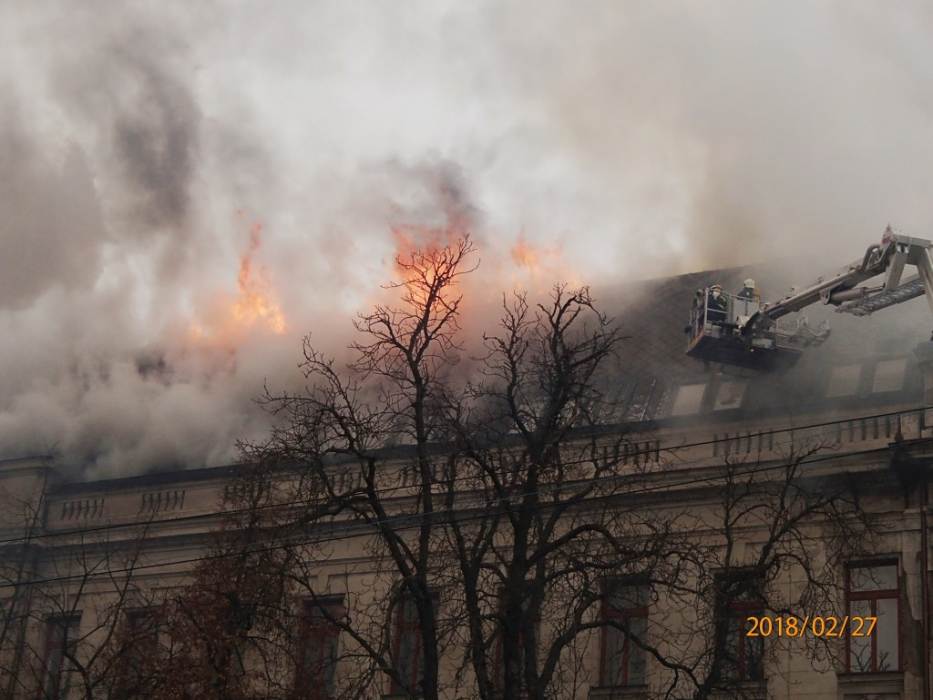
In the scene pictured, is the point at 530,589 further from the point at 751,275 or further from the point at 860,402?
the point at 751,275

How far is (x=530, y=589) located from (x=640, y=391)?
1315 centimetres

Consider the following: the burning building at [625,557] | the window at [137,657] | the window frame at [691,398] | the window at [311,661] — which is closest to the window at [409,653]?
the burning building at [625,557]

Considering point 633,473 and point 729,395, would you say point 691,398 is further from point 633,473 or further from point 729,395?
point 633,473

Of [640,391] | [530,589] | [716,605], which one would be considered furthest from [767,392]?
[530,589]

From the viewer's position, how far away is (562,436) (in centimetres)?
2508

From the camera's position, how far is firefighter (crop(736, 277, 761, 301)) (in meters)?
36.6

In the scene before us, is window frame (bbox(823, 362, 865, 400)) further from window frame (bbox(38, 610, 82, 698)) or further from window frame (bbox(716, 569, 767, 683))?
window frame (bbox(38, 610, 82, 698))

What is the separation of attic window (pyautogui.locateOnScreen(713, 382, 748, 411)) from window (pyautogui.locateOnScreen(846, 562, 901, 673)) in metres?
5.74

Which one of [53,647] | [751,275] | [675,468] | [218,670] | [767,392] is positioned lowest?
[218,670]

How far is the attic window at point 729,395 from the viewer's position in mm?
34656

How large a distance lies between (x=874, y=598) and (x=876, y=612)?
24 cm

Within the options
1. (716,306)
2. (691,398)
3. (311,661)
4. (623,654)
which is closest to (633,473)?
(623,654)

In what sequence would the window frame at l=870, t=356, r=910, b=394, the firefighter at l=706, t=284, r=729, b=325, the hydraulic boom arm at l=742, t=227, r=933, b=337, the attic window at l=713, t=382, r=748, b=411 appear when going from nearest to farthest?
the hydraulic boom arm at l=742, t=227, r=933, b=337 → the window frame at l=870, t=356, r=910, b=394 → the attic window at l=713, t=382, r=748, b=411 → the firefighter at l=706, t=284, r=729, b=325

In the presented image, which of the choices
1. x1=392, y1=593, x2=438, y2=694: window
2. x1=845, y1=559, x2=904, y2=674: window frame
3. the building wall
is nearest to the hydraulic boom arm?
the building wall
